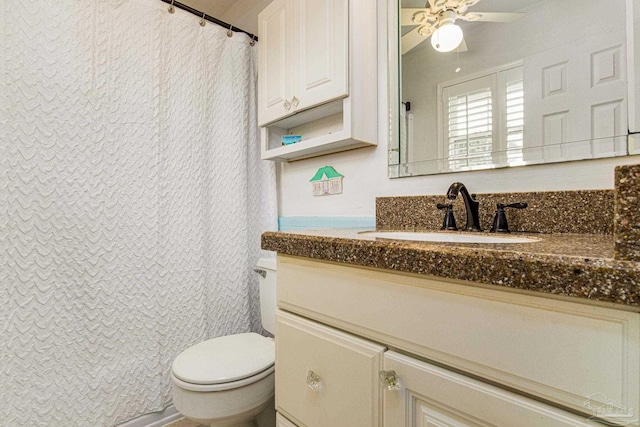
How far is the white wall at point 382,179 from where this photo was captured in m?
0.78

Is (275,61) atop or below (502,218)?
atop

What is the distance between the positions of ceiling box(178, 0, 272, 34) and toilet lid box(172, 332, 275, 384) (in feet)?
5.72

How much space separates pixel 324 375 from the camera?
64 cm

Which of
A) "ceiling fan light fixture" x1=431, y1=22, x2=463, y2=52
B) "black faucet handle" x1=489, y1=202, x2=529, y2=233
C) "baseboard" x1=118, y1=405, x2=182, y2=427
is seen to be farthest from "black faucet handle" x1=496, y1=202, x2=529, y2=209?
"baseboard" x1=118, y1=405, x2=182, y2=427

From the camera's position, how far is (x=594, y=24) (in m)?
0.77

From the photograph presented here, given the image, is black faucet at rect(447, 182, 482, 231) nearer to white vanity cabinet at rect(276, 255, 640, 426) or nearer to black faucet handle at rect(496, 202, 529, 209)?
black faucet handle at rect(496, 202, 529, 209)

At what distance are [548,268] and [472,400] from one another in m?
0.23

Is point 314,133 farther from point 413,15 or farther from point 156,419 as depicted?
point 156,419

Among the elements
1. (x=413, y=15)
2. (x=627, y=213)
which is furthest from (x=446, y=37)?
(x=627, y=213)

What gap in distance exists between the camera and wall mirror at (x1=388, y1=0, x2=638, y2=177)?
751 millimetres

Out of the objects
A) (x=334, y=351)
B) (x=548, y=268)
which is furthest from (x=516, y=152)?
(x=334, y=351)

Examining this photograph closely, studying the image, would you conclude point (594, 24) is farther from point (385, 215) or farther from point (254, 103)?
point (254, 103)

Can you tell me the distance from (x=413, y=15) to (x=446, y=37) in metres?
0.17

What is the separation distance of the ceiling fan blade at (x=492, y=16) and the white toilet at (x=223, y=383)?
1.34 metres
